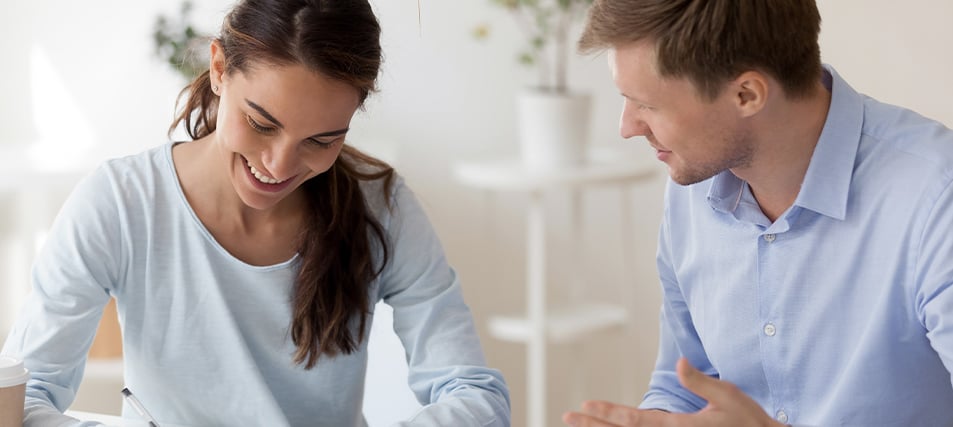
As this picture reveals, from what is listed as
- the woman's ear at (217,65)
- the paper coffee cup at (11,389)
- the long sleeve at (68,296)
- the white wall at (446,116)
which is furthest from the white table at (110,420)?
the white wall at (446,116)

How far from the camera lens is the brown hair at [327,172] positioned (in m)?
1.30

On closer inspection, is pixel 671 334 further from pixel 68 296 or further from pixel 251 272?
pixel 68 296

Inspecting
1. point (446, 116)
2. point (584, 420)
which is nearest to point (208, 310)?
point (584, 420)

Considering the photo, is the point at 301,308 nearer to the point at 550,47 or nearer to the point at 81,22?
the point at 550,47

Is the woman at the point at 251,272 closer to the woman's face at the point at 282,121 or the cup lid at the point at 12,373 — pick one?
the woman's face at the point at 282,121

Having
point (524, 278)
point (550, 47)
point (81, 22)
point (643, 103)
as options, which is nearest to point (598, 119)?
point (550, 47)

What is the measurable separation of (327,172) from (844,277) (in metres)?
0.68

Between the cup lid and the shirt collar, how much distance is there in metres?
0.88

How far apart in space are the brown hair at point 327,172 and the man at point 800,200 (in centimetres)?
28

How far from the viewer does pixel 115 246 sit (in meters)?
1.44

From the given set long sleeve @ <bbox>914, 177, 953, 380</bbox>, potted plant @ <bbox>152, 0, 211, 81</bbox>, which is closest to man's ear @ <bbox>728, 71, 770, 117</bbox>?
long sleeve @ <bbox>914, 177, 953, 380</bbox>

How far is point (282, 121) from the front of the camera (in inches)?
51.4

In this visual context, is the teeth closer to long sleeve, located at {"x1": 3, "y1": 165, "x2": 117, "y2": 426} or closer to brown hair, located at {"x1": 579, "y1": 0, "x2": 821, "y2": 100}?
long sleeve, located at {"x1": 3, "y1": 165, "x2": 117, "y2": 426}

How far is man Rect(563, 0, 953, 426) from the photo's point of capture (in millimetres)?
1237
